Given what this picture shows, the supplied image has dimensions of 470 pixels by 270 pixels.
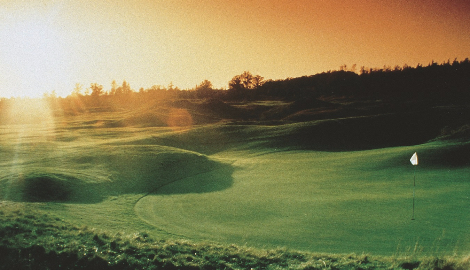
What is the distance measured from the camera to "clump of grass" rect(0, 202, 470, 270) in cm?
690

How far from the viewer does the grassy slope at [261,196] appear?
8875 mm

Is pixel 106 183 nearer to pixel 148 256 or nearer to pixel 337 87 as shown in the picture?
pixel 148 256

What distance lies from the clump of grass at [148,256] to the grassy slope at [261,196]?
0.30 meters

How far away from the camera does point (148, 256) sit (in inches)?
295

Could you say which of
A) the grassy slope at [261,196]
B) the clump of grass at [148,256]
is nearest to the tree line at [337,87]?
the grassy slope at [261,196]

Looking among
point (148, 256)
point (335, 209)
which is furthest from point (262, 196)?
point (148, 256)

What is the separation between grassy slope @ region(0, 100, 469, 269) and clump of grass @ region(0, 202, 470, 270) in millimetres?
295

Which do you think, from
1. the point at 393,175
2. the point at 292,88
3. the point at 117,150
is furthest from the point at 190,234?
the point at 292,88

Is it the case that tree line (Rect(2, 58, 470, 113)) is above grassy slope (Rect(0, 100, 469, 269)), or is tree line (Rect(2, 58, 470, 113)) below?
above

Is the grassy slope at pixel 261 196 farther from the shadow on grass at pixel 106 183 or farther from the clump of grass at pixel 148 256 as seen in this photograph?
the clump of grass at pixel 148 256

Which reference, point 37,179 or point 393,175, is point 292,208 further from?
point 37,179

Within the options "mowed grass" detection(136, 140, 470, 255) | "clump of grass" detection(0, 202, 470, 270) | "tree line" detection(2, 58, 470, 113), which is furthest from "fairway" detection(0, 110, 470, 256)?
"tree line" detection(2, 58, 470, 113)

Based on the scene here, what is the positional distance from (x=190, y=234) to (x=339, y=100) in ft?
237

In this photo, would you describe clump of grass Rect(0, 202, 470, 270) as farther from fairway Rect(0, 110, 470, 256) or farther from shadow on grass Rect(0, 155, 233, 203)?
shadow on grass Rect(0, 155, 233, 203)
